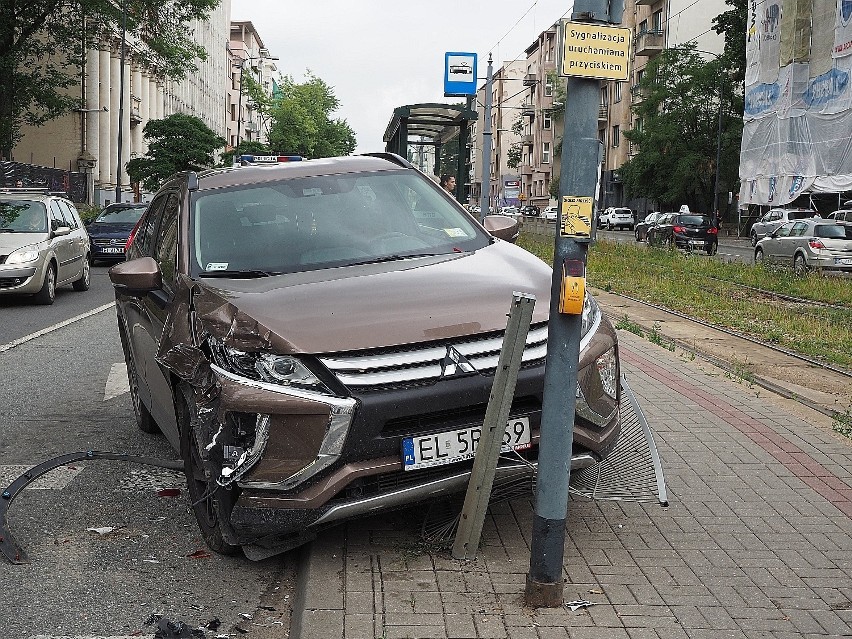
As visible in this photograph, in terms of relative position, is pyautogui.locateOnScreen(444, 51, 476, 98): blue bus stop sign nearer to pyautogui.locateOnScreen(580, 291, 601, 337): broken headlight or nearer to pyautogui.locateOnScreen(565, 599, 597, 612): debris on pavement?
pyautogui.locateOnScreen(580, 291, 601, 337): broken headlight

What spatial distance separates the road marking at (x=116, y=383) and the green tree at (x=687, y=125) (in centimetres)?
5037

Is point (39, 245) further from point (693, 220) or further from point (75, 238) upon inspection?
point (693, 220)

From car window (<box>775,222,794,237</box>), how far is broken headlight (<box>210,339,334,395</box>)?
85.4 ft

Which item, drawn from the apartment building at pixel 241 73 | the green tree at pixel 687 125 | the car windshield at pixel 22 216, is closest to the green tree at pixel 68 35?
the car windshield at pixel 22 216

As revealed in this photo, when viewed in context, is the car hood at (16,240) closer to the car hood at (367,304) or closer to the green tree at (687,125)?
the car hood at (367,304)

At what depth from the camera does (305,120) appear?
348 ft

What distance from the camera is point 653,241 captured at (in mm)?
39281

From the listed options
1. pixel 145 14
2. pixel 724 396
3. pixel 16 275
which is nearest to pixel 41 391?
pixel 724 396

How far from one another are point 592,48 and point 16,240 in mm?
14716

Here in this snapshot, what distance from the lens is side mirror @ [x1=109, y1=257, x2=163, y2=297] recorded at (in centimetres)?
551

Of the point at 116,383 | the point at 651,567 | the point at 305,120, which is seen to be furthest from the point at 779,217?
the point at 305,120

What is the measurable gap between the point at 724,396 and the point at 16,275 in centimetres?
1168

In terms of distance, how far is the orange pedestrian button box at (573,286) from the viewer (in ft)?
12.5

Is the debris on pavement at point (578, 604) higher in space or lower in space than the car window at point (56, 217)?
lower
